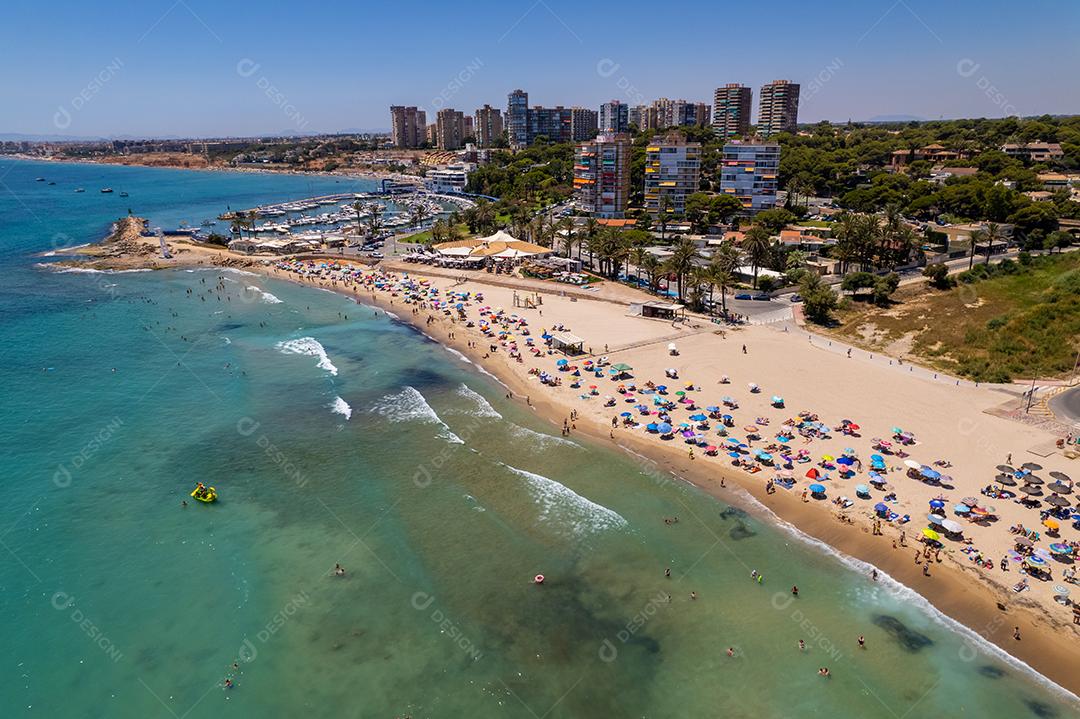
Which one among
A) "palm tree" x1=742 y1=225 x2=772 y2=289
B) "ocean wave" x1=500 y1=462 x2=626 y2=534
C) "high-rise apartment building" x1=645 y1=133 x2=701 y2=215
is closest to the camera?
"ocean wave" x1=500 y1=462 x2=626 y2=534

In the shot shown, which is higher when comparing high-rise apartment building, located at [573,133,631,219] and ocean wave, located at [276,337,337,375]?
high-rise apartment building, located at [573,133,631,219]

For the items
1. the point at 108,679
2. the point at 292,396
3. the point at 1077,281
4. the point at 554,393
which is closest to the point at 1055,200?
the point at 1077,281

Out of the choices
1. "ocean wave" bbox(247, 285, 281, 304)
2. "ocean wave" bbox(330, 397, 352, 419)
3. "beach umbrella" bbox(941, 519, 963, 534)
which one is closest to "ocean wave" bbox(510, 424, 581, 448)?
"ocean wave" bbox(330, 397, 352, 419)

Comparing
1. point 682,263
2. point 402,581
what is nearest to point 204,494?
point 402,581

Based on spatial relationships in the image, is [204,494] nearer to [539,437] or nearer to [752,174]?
[539,437]

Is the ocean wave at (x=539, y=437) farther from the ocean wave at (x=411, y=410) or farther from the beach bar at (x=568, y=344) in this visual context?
the beach bar at (x=568, y=344)

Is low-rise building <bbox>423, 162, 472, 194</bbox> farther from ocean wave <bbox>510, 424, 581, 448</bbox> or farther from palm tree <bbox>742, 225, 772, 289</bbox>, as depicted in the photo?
ocean wave <bbox>510, 424, 581, 448</bbox>
